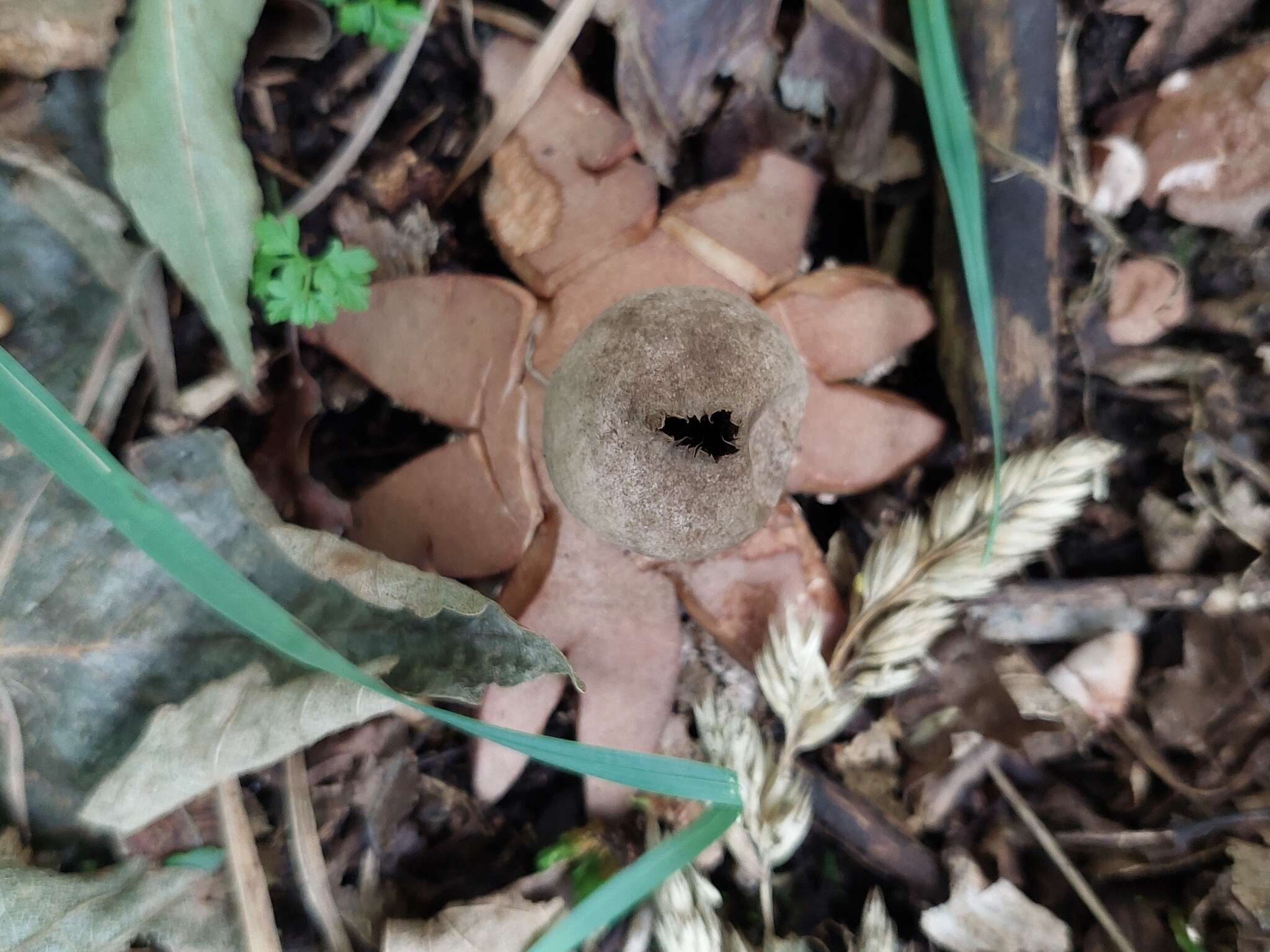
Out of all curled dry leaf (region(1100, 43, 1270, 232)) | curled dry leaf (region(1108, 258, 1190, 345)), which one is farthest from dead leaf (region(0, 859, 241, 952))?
curled dry leaf (region(1100, 43, 1270, 232))

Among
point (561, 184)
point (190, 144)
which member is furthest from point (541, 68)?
point (190, 144)

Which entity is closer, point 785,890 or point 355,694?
point 355,694

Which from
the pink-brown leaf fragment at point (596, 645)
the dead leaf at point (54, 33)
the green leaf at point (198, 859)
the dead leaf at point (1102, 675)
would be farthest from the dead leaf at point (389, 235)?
the dead leaf at point (1102, 675)


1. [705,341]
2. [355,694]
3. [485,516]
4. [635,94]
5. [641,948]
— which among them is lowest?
[641,948]

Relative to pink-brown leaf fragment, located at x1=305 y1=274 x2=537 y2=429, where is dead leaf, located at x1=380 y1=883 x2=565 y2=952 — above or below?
below

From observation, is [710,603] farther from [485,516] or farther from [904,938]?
[904,938]

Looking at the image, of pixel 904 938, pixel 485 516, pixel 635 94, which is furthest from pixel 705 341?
pixel 904 938

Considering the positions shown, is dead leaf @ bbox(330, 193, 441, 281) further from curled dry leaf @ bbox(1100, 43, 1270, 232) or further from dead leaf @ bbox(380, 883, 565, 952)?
curled dry leaf @ bbox(1100, 43, 1270, 232)

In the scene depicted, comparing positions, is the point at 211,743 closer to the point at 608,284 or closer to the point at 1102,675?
the point at 608,284
